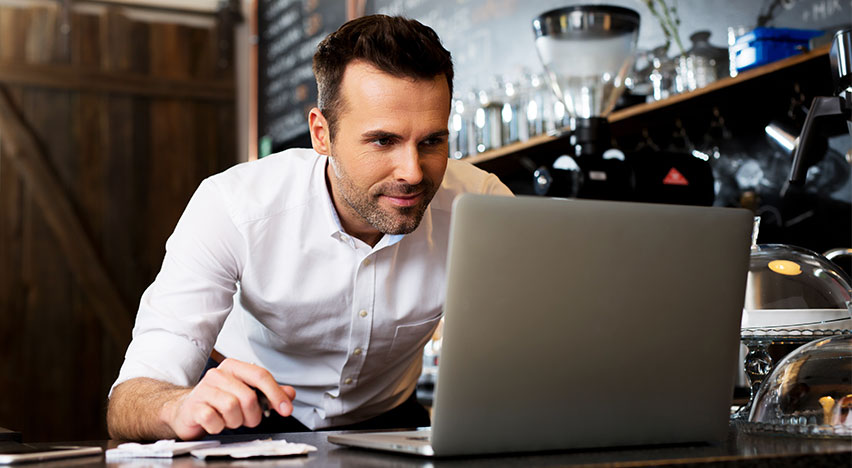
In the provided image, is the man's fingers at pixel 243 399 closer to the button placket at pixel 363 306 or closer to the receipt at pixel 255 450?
the receipt at pixel 255 450

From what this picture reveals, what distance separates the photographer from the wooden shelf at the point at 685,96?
1607 mm

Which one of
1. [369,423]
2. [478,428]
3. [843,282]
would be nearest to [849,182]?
[843,282]

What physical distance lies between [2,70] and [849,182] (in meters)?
3.63

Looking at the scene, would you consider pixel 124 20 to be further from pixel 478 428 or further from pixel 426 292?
pixel 478 428

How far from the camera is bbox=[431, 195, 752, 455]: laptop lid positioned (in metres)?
0.74

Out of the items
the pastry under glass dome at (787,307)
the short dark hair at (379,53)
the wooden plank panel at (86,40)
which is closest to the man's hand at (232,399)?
the short dark hair at (379,53)

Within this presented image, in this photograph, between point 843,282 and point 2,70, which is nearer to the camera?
point 843,282

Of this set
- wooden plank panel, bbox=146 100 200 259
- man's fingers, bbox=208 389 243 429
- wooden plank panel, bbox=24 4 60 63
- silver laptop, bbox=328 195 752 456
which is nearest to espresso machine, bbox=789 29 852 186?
silver laptop, bbox=328 195 752 456

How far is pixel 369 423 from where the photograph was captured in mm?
1614

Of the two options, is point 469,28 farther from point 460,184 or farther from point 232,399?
point 232,399

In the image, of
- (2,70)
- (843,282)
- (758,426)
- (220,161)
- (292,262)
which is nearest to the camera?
(758,426)

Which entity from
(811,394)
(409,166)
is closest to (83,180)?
(409,166)

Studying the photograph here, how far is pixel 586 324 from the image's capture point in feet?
2.57

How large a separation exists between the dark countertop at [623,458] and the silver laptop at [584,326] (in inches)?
0.5
